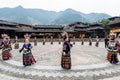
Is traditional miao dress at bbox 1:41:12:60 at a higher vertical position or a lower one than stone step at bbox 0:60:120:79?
higher

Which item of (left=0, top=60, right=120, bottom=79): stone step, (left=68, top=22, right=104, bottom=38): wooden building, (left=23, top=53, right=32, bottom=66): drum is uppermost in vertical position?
(left=23, top=53, right=32, bottom=66): drum

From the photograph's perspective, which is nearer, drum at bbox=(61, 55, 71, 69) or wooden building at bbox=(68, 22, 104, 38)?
drum at bbox=(61, 55, 71, 69)

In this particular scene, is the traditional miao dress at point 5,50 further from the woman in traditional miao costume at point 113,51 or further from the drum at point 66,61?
the woman in traditional miao costume at point 113,51

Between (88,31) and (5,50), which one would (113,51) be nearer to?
(5,50)

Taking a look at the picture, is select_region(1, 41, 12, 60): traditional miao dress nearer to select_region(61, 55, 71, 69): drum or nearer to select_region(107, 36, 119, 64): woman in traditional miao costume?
select_region(61, 55, 71, 69): drum

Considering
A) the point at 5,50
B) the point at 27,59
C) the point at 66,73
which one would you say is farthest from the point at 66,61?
the point at 5,50

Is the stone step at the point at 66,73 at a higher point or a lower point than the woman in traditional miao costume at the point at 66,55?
lower

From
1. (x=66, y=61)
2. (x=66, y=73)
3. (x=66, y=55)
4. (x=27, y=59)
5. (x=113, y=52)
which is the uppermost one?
(x=66, y=55)

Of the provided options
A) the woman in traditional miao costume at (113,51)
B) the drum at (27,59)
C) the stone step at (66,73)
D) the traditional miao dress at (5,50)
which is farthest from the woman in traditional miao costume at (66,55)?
the traditional miao dress at (5,50)

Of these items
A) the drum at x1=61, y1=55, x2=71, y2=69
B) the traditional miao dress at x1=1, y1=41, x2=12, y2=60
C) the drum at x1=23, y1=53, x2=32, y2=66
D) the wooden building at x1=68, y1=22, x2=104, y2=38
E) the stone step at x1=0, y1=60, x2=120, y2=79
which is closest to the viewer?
the stone step at x1=0, y1=60, x2=120, y2=79

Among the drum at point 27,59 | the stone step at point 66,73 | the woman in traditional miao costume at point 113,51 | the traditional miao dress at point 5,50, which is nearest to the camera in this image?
the stone step at point 66,73

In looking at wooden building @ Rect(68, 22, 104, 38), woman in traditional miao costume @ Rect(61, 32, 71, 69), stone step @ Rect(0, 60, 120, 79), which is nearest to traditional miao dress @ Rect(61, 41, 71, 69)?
woman in traditional miao costume @ Rect(61, 32, 71, 69)

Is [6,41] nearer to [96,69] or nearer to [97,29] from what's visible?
[96,69]

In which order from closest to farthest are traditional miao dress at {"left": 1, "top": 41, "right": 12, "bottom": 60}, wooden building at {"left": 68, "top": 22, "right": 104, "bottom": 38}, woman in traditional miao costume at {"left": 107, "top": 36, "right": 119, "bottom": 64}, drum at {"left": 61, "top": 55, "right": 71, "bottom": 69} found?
drum at {"left": 61, "top": 55, "right": 71, "bottom": 69} < woman in traditional miao costume at {"left": 107, "top": 36, "right": 119, "bottom": 64} < traditional miao dress at {"left": 1, "top": 41, "right": 12, "bottom": 60} < wooden building at {"left": 68, "top": 22, "right": 104, "bottom": 38}
